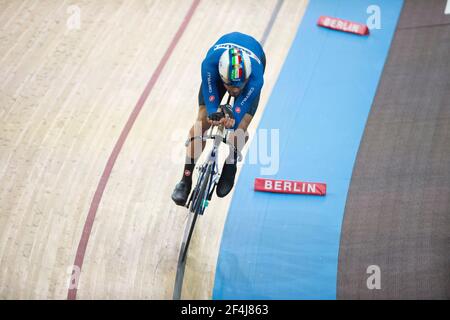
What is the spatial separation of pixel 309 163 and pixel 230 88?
5.46 feet

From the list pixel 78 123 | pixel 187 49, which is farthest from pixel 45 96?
pixel 187 49

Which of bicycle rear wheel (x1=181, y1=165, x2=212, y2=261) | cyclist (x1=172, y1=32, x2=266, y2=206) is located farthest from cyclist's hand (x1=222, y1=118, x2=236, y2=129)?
bicycle rear wheel (x1=181, y1=165, x2=212, y2=261)

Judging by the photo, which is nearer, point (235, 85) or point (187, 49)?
point (235, 85)

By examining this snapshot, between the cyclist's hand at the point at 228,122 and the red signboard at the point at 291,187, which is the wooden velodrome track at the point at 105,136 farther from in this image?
the cyclist's hand at the point at 228,122

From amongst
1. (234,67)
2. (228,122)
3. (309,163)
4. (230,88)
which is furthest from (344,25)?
(228,122)

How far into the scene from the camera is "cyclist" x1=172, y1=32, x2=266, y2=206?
176 inches

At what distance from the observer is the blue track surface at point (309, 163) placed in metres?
4.97

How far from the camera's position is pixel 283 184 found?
5.72 meters

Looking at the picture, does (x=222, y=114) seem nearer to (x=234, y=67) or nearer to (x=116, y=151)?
(x=234, y=67)

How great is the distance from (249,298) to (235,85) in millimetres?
1587

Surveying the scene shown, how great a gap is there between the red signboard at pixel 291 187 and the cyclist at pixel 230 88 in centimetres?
81

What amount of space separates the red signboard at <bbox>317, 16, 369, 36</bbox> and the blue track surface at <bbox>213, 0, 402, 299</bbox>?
0.24 ft
